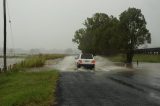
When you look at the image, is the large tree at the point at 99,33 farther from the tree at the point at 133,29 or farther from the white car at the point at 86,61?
the white car at the point at 86,61

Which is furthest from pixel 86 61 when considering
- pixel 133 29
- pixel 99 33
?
pixel 99 33

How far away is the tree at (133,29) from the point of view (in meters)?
69.7

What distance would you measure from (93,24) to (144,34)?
67689 millimetres

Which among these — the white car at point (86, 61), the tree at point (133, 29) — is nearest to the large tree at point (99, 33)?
the tree at point (133, 29)

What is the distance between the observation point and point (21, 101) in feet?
58.8

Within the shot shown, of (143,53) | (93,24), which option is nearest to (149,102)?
(143,53)

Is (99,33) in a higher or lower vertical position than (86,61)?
higher

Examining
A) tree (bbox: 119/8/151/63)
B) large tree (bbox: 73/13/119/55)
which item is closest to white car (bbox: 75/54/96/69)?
tree (bbox: 119/8/151/63)

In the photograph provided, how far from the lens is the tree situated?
2744 inches

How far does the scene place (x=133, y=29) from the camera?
70.5m

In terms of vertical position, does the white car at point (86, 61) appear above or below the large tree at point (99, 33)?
below

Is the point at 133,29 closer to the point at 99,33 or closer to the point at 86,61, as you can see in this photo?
the point at 86,61

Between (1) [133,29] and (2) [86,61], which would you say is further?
(1) [133,29]

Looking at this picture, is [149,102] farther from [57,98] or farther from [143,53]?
[143,53]
